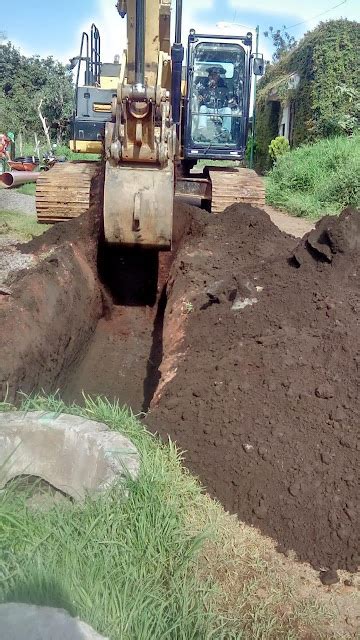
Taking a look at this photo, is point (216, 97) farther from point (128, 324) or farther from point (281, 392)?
point (281, 392)

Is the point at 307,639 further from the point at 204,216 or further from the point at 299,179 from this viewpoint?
the point at 299,179

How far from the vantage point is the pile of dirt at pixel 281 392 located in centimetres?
374

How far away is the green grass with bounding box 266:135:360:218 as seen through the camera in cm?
1552

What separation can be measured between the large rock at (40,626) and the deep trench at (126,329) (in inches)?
188

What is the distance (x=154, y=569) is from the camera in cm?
309

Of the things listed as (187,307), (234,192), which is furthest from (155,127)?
(234,192)

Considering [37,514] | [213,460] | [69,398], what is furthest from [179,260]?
[37,514]

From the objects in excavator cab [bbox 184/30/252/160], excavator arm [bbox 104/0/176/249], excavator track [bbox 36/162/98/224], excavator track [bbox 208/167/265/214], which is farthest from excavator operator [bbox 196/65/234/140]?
excavator arm [bbox 104/0/176/249]

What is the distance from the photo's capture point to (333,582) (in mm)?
3346

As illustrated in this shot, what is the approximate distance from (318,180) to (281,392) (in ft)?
44.6

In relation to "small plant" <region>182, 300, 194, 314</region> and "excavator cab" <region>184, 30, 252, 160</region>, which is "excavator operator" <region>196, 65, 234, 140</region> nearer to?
"excavator cab" <region>184, 30, 252, 160</region>

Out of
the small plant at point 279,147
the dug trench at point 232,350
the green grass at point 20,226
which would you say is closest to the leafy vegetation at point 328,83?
the small plant at point 279,147

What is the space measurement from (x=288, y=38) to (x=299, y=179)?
55647 mm

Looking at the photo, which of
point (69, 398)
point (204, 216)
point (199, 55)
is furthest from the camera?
point (199, 55)
